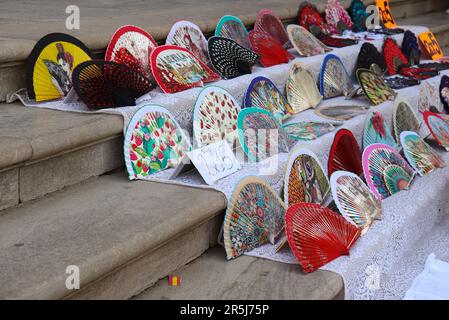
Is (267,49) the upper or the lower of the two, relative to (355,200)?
upper

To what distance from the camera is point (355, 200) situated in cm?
214

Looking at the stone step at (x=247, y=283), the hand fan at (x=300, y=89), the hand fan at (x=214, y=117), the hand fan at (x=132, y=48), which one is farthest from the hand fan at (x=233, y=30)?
the stone step at (x=247, y=283)

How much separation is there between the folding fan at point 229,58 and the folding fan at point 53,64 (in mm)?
570

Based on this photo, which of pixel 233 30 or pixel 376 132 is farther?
pixel 233 30

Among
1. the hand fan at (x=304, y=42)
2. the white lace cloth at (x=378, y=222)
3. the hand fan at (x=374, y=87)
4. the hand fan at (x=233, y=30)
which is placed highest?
the hand fan at (x=233, y=30)

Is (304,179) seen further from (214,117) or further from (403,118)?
(403,118)

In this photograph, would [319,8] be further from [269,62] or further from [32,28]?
[32,28]

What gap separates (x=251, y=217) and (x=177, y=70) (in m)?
0.75

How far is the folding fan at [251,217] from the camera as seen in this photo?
6.11 feet

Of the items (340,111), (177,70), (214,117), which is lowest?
(340,111)

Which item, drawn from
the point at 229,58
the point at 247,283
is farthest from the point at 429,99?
the point at 247,283

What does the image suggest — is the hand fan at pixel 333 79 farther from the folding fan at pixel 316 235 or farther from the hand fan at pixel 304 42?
the folding fan at pixel 316 235

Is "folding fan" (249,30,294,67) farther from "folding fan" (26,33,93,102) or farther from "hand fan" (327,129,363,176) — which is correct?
"folding fan" (26,33,93,102)
